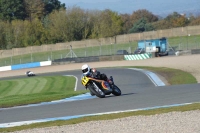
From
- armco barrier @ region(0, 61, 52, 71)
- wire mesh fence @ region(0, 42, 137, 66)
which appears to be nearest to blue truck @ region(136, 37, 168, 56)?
wire mesh fence @ region(0, 42, 137, 66)

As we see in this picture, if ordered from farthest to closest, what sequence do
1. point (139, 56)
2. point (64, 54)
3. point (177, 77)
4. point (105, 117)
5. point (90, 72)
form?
1. point (64, 54)
2. point (139, 56)
3. point (177, 77)
4. point (90, 72)
5. point (105, 117)

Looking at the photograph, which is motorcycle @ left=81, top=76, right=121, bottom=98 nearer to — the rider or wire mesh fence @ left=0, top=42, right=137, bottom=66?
the rider

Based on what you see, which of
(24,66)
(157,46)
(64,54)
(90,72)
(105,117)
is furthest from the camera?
(64,54)

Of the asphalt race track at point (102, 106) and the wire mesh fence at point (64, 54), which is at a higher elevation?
the asphalt race track at point (102, 106)

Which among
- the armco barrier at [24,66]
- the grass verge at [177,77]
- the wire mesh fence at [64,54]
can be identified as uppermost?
the grass verge at [177,77]

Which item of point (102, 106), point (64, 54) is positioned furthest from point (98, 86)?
point (64, 54)

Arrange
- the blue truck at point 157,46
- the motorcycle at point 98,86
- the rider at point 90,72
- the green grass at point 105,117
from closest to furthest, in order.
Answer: the green grass at point 105,117
the rider at point 90,72
the motorcycle at point 98,86
the blue truck at point 157,46

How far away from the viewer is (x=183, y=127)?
11305 millimetres

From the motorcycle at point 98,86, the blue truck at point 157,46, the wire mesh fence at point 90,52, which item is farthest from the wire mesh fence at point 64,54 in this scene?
the motorcycle at point 98,86

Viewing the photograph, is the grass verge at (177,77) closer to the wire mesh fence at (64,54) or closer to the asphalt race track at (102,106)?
the asphalt race track at (102,106)

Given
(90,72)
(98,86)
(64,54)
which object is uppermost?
(90,72)

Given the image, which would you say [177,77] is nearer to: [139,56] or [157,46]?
[139,56]

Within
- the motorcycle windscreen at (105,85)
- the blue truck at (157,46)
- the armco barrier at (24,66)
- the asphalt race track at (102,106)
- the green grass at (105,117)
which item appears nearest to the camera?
the green grass at (105,117)

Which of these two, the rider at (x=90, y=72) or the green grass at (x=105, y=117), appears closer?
the green grass at (x=105, y=117)
